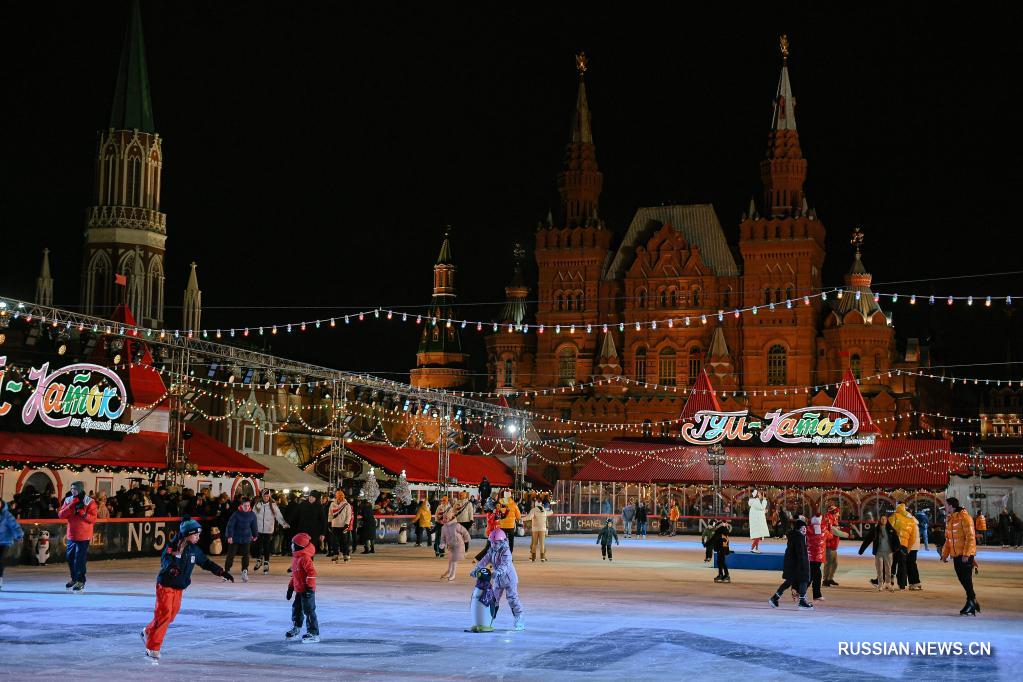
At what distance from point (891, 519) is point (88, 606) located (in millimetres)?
14183

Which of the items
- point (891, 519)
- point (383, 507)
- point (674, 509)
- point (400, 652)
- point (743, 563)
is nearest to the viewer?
point (400, 652)

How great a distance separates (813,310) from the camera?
8081 cm

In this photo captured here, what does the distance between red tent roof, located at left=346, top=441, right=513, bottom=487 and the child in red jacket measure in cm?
4238

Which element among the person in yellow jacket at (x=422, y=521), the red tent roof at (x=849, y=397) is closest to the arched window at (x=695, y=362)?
the red tent roof at (x=849, y=397)

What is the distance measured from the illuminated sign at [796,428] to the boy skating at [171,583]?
51.5m

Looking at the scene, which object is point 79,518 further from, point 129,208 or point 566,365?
point 566,365

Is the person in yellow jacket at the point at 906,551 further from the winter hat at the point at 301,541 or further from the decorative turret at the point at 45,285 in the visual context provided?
the decorative turret at the point at 45,285

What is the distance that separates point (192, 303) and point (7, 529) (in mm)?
58838

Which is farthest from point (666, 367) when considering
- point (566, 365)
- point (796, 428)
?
point (796, 428)

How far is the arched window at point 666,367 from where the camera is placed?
82.4 m

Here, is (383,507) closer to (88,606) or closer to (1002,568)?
(1002,568)

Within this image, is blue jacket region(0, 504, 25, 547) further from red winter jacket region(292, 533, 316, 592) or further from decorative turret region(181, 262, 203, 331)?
decorative turret region(181, 262, 203, 331)

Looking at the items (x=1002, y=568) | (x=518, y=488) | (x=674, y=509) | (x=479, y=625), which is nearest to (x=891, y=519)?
(x=1002, y=568)

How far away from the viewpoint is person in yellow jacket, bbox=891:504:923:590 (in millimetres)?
22328
